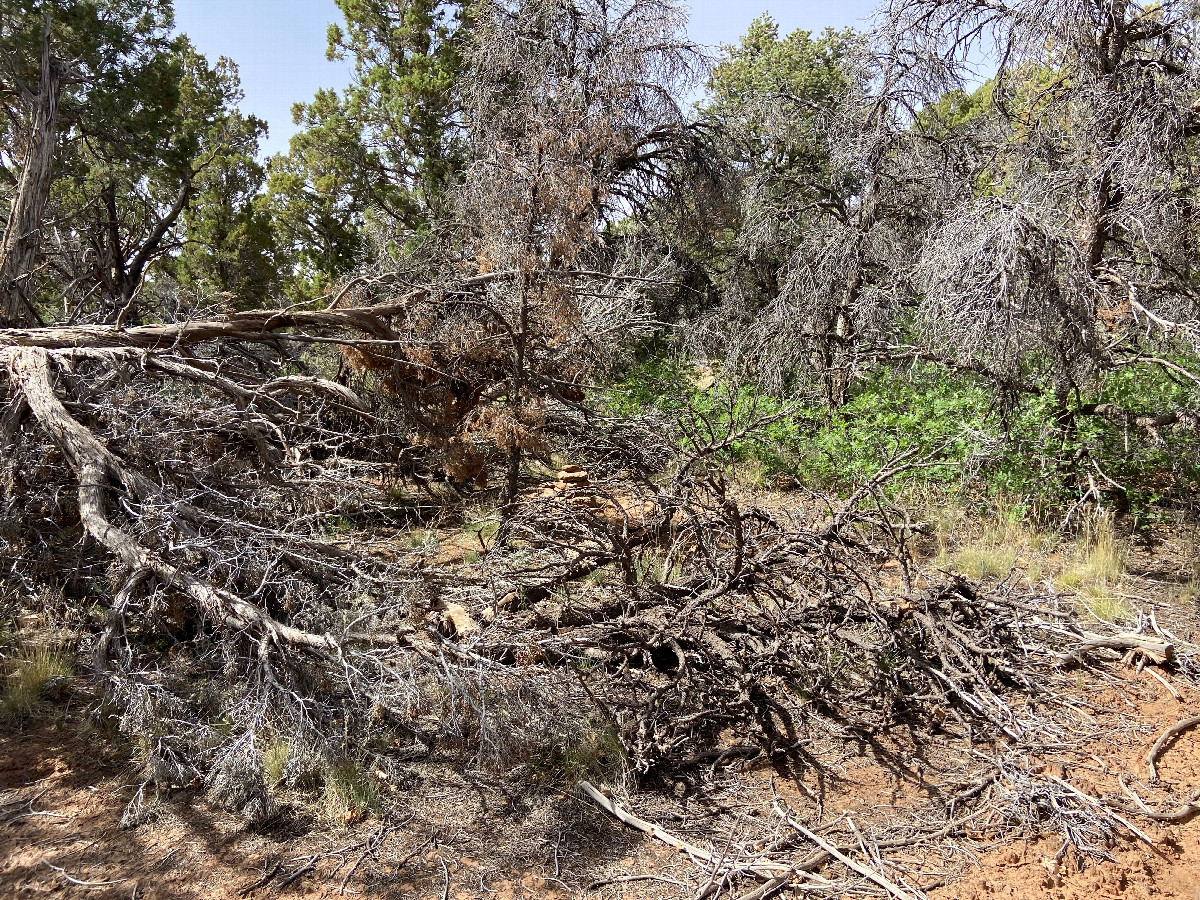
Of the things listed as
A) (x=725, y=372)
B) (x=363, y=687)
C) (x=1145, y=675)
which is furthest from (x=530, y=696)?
(x=725, y=372)

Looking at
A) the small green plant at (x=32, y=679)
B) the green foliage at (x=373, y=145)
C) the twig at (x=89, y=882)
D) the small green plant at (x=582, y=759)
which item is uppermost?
the green foliage at (x=373, y=145)

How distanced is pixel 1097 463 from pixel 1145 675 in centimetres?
257

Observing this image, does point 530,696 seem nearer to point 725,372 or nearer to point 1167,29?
point 1167,29

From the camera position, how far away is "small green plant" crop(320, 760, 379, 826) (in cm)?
362

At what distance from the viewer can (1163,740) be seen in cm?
415

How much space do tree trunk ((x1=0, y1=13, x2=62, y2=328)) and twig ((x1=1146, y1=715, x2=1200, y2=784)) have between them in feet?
24.3

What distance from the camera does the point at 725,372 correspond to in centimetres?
1071

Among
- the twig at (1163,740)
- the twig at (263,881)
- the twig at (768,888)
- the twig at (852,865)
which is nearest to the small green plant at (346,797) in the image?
the twig at (263,881)

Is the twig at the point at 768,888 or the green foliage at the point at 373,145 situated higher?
the green foliage at the point at 373,145

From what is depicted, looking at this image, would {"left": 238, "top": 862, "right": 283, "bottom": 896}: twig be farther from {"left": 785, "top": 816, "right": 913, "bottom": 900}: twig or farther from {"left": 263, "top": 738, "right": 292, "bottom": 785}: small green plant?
{"left": 785, "top": 816, "right": 913, "bottom": 900}: twig

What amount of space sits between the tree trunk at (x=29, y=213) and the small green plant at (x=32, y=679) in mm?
2432

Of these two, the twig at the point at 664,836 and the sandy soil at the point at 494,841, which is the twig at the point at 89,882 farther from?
the twig at the point at 664,836

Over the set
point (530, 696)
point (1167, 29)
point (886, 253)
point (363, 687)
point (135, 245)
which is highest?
point (135, 245)

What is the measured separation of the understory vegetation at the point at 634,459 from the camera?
3.96m
